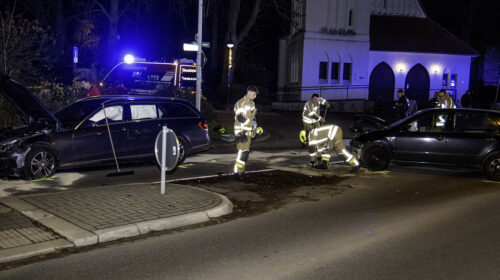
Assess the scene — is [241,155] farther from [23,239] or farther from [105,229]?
[23,239]

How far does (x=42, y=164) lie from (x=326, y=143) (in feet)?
20.7

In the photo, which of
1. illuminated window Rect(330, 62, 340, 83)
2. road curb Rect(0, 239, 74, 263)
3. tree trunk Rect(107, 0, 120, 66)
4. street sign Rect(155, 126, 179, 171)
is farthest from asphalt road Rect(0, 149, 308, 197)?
illuminated window Rect(330, 62, 340, 83)

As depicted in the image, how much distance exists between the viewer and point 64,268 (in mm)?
5641

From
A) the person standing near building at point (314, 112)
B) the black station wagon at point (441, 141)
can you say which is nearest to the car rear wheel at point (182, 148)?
the person standing near building at point (314, 112)

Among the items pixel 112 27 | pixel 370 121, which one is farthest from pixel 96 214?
pixel 112 27

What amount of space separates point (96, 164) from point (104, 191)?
2.24 m

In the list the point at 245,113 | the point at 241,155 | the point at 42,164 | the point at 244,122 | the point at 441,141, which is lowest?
the point at 42,164

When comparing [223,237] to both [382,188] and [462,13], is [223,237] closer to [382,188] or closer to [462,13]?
[382,188]

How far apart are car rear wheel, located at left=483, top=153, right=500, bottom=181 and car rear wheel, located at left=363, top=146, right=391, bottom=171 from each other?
211 centimetres

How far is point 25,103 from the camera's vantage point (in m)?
10.2

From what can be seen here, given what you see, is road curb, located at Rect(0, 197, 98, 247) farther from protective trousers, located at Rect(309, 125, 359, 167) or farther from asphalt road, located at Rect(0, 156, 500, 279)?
protective trousers, located at Rect(309, 125, 359, 167)

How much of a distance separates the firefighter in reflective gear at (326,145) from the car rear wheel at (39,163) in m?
5.76

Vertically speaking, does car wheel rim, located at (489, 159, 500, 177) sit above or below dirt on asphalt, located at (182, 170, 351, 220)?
above

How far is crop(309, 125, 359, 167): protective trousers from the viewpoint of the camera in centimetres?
1186
